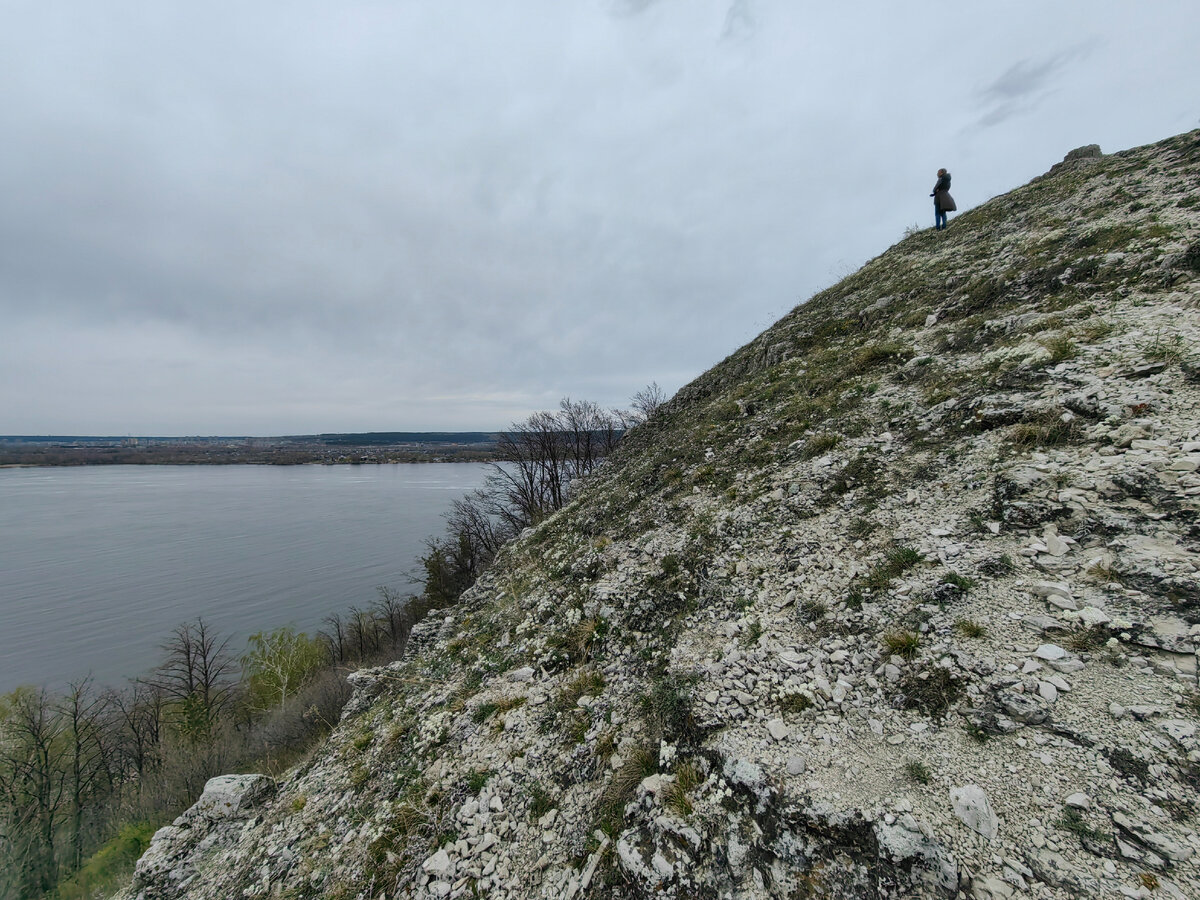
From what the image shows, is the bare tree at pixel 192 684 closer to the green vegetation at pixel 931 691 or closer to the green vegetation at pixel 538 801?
the green vegetation at pixel 538 801

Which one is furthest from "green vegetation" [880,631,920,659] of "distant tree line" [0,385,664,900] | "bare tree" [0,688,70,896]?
"bare tree" [0,688,70,896]

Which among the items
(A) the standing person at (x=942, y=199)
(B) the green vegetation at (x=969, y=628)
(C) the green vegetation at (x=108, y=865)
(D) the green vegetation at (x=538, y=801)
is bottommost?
(C) the green vegetation at (x=108, y=865)

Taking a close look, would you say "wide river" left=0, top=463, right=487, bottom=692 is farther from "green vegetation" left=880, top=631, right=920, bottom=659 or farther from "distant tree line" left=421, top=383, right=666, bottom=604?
"green vegetation" left=880, top=631, right=920, bottom=659

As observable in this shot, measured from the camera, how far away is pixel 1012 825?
2795mm

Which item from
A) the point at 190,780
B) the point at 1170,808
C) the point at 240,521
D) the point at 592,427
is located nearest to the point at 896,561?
the point at 1170,808

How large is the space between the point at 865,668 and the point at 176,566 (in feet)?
199

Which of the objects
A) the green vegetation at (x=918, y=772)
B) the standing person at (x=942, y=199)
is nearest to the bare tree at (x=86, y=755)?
the green vegetation at (x=918, y=772)

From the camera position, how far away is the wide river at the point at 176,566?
31.2 metres

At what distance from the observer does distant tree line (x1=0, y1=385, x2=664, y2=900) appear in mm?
16375

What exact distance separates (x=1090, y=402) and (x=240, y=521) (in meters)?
80.6

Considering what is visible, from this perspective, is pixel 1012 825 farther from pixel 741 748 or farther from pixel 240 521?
pixel 240 521

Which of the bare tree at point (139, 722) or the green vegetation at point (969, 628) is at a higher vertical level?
the green vegetation at point (969, 628)

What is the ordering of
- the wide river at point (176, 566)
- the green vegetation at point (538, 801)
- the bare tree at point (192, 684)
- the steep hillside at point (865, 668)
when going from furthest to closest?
the wide river at point (176, 566), the bare tree at point (192, 684), the green vegetation at point (538, 801), the steep hillside at point (865, 668)

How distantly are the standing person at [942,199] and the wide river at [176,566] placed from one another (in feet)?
137
